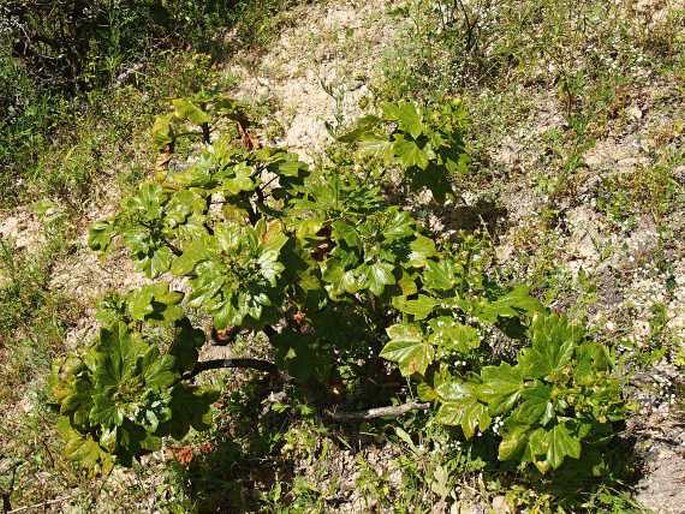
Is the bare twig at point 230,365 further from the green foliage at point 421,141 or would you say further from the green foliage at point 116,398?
the green foliage at point 421,141

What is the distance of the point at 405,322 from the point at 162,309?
3.33ft

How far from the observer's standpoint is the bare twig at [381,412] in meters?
3.15

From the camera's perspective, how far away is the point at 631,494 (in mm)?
2777

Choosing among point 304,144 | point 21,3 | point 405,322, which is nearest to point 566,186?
point 405,322

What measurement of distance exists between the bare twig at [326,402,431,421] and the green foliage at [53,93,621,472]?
18 cm

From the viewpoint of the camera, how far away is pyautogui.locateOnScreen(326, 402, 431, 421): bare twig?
3.15m

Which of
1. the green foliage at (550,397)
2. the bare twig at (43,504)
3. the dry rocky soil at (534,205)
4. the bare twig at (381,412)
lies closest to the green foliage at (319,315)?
the green foliage at (550,397)

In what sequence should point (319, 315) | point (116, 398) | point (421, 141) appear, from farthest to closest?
point (421, 141)
point (319, 315)
point (116, 398)

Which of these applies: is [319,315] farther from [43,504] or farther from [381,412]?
[43,504]

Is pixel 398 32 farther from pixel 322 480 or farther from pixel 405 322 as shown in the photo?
pixel 322 480

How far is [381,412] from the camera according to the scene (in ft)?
10.6

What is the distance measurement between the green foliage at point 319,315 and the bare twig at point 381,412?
0.18 metres

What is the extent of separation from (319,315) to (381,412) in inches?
24.1

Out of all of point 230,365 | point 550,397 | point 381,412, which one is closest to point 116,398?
point 230,365
